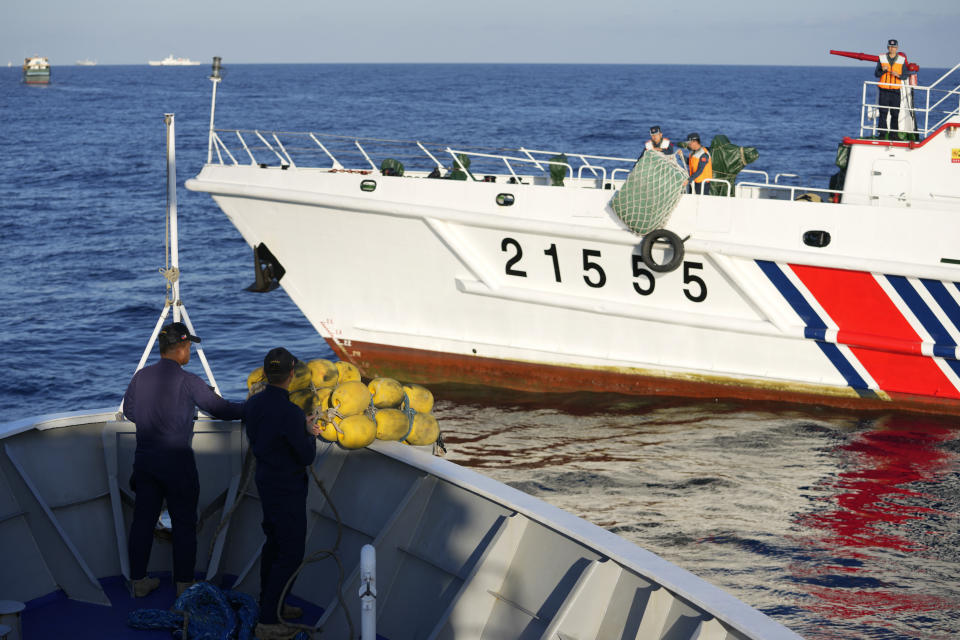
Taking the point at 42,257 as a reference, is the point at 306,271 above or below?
above

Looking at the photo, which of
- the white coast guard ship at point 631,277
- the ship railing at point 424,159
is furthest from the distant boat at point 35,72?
the white coast guard ship at point 631,277

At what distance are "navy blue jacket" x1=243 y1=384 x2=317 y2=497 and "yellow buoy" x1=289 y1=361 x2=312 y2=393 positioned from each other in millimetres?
648

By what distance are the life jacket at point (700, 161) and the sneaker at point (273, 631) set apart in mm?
7028

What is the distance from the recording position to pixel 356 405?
4.68m

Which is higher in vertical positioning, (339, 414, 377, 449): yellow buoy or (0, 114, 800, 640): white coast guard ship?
(339, 414, 377, 449): yellow buoy

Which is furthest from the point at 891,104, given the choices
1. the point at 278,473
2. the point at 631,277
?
the point at 278,473

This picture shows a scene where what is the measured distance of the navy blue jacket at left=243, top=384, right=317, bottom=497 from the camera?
13.5 ft

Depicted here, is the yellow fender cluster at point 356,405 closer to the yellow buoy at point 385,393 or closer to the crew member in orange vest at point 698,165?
the yellow buoy at point 385,393

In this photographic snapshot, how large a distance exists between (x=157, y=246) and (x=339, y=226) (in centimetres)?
1198

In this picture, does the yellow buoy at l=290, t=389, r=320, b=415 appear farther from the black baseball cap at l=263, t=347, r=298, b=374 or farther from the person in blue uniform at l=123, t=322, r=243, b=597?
the black baseball cap at l=263, t=347, r=298, b=374

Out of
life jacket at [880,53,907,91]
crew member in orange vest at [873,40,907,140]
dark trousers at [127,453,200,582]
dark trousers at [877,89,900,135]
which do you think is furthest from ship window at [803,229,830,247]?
dark trousers at [127,453,200,582]

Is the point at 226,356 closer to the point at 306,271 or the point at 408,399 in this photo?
the point at 306,271

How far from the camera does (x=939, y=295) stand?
9344 millimetres

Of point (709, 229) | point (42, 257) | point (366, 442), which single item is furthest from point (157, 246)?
point (366, 442)
